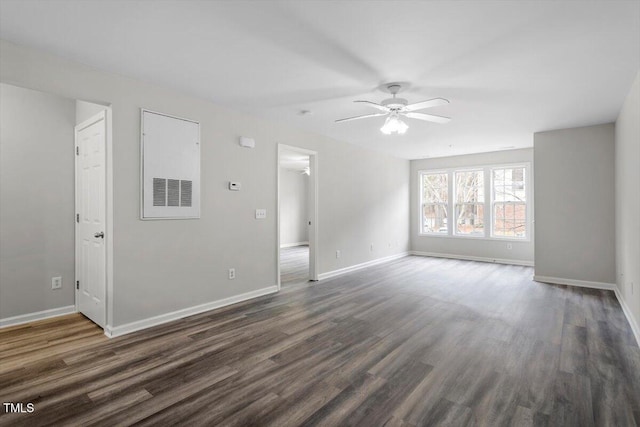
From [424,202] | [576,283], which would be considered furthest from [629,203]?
[424,202]

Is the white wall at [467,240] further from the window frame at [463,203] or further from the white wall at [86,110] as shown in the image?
the white wall at [86,110]

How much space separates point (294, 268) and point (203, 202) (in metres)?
3.20

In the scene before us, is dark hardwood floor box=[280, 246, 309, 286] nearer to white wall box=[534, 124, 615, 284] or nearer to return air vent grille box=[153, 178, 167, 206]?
return air vent grille box=[153, 178, 167, 206]

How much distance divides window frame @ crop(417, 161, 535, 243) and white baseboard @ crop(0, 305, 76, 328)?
7.18 metres

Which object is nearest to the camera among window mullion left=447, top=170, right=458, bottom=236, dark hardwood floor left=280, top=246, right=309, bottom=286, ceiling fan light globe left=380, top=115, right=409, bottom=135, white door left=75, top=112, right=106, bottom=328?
white door left=75, top=112, right=106, bottom=328

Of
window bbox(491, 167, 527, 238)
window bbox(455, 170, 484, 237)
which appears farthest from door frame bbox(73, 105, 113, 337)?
window bbox(491, 167, 527, 238)

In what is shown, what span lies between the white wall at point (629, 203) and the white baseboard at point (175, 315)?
4.12m

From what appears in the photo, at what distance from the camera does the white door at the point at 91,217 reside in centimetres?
330

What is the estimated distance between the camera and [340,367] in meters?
2.54

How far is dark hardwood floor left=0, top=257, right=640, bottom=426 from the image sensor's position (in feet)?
6.47

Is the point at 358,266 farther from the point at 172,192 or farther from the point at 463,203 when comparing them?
the point at 172,192

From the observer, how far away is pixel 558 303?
13.8 ft

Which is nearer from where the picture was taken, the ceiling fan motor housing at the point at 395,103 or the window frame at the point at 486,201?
the ceiling fan motor housing at the point at 395,103

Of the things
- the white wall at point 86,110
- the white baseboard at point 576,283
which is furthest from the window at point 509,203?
the white wall at point 86,110
